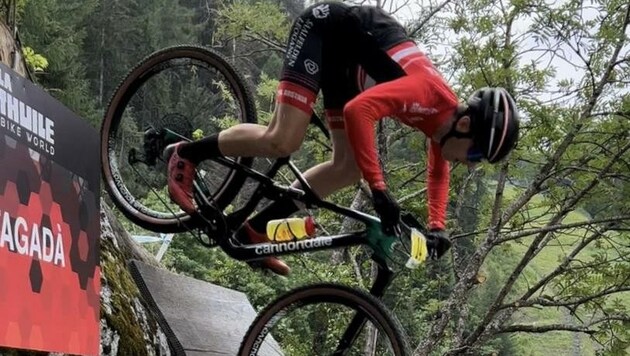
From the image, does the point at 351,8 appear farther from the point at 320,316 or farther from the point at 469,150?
the point at 320,316

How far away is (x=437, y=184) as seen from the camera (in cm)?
390

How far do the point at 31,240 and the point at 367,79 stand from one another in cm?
191

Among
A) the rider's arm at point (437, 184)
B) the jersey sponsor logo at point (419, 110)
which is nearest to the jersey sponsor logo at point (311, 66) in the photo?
the jersey sponsor logo at point (419, 110)

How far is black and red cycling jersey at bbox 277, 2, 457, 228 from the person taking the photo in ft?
10.9

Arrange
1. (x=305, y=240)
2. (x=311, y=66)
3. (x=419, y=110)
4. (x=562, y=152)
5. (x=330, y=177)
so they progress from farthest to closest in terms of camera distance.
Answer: (x=562, y=152) → (x=330, y=177) → (x=305, y=240) → (x=311, y=66) → (x=419, y=110)

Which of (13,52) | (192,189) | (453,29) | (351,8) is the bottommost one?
(192,189)

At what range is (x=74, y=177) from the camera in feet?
11.2

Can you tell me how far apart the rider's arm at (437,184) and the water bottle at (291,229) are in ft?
2.10

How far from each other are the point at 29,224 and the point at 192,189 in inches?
55.7

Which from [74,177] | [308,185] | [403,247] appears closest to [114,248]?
[74,177]

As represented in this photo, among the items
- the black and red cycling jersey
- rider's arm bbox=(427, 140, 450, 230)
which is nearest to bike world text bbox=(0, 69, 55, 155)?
the black and red cycling jersey

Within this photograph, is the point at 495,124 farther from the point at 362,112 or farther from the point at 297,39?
the point at 297,39

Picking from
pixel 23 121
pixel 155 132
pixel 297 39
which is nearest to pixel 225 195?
pixel 155 132

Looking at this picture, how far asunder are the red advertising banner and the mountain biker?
80 cm
